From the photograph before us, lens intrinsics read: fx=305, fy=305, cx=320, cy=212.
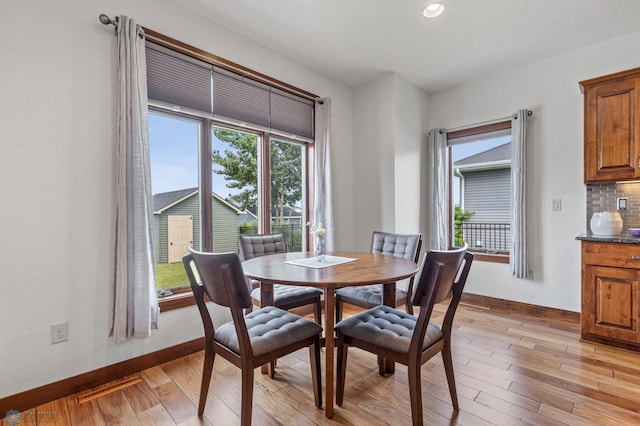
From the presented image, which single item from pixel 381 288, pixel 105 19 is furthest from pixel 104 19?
pixel 381 288

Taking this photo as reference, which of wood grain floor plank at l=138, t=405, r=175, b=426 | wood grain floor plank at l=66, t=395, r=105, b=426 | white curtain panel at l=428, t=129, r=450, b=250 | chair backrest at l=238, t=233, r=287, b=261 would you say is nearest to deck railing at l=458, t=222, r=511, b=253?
white curtain panel at l=428, t=129, r=450, b=250

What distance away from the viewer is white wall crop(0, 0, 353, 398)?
1.72m

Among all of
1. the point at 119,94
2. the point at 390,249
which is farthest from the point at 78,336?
the point at 390,249

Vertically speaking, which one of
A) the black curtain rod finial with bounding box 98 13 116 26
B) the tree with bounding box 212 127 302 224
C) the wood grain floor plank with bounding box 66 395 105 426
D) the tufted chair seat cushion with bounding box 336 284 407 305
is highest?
the black curtain rod finial with bounding box 98 13 116 26

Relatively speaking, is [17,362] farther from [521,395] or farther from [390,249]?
[521,395]

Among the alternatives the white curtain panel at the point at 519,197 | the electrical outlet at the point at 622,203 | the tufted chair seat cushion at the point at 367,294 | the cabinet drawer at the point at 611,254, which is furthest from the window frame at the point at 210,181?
the electrical outlet at the point at 622,203

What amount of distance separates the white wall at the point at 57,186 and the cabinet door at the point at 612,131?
12.1ft

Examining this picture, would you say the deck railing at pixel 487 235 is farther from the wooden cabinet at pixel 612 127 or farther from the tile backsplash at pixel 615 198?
the wooden cabinet at pixel 612 127

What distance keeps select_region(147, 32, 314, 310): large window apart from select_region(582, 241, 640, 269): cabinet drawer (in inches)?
107

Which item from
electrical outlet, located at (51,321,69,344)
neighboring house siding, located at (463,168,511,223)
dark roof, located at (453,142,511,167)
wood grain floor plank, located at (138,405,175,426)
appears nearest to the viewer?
wood grain floor plank, located at (138,405,175,426)

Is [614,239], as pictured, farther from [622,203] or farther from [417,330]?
[417,330]

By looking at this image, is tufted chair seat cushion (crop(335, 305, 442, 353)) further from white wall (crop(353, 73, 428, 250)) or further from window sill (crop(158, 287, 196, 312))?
white wall (crop(353, 73, 428, 250))

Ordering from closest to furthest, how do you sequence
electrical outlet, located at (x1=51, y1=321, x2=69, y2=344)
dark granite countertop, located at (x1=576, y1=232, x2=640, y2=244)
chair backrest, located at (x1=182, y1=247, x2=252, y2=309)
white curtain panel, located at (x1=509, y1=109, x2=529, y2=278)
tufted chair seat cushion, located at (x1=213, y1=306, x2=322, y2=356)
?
chair backrest, located at (x1=182, y1=247, x2=252, y2=309) → tufted chair seat cushion, located at (x1=213, y1=306, x2=322, y2=356) → electrical outlet, located at (x1=51, y1=321, x2=69, y2=344) → dark granite countertop, located at (x1=576, y1=232, x2=640, y2=244) → white curtain panel, located at (x1=509, y1=109, x2=529, y2=278)

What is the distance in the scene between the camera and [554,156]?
125 inches
